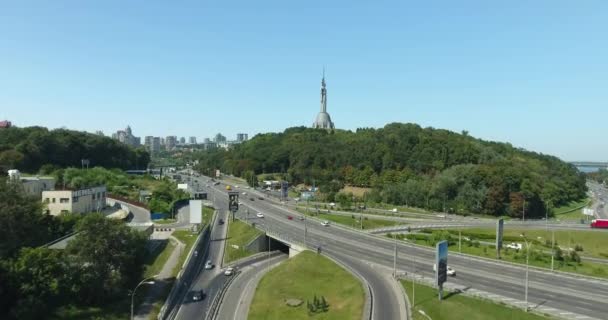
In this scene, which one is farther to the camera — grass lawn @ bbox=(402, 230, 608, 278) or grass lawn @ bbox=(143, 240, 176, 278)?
grass lawn @ bbox=(143, 240, 176, 278)

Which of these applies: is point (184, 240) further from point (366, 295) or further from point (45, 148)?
point (45, 148)

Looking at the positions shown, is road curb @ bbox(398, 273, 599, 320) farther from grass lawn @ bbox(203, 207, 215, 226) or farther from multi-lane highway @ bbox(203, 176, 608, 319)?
grass lawn @ bbox(203, 207, 215, 226)

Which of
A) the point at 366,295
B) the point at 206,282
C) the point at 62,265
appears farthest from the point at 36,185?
the point at 366,295

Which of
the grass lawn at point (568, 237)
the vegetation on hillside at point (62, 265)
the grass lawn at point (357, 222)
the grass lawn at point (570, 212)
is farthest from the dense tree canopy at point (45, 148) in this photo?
the grass lawn at point (570, 212)

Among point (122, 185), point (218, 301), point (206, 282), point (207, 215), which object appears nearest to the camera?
point (218, 301)

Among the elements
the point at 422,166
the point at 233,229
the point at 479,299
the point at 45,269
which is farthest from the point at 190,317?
the point at 422,166

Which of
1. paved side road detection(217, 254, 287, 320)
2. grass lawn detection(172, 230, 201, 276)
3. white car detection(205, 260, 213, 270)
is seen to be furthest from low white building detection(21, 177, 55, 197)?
paved side road detection(217, 254, 287, 320)
